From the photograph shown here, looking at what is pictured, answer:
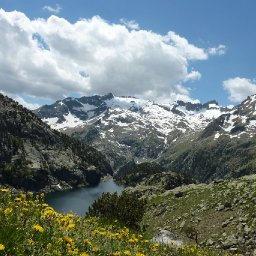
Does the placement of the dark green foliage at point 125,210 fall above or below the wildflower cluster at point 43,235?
above

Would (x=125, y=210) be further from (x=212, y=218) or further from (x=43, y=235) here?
(x=43, y=235)

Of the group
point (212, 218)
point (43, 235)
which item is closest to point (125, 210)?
point (212, 218)

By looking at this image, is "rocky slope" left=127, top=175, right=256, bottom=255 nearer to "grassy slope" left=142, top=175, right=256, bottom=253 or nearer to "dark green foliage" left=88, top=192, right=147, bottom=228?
"grassy slope" left=142, top=175, right=256, bottom=253

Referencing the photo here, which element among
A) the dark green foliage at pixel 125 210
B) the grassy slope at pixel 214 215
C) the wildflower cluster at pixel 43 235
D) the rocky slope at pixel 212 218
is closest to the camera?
the wildflower cluster at pixel 43 235

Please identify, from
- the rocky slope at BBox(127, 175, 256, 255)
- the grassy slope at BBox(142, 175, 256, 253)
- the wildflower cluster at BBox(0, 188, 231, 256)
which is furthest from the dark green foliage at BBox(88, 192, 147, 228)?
the wildflower cluster at BBox(0, 188, 231, 256)

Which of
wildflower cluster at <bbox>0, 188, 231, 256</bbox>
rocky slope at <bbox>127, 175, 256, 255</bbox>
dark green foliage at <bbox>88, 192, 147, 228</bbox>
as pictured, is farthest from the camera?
dark green foliage at <bbox>88, 192, 147, 228</bbox>

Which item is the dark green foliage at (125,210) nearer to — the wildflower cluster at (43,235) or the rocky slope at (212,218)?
the rocky slope at (212,218)

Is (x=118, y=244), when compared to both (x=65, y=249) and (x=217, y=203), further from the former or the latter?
(x=217, y=203)

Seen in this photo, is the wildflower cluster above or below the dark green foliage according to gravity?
below

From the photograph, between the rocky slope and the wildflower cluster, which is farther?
the rocky slope

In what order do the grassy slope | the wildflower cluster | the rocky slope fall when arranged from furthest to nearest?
1. the grassy slope
2. the rocky slope
3. the wildflower cluster

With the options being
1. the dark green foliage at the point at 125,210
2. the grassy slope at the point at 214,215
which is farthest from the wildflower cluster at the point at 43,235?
the dark green foliage at the point at 125,210

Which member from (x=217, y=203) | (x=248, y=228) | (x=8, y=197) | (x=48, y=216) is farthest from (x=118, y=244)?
(x=217, y=203)

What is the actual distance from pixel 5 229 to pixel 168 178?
639ft
